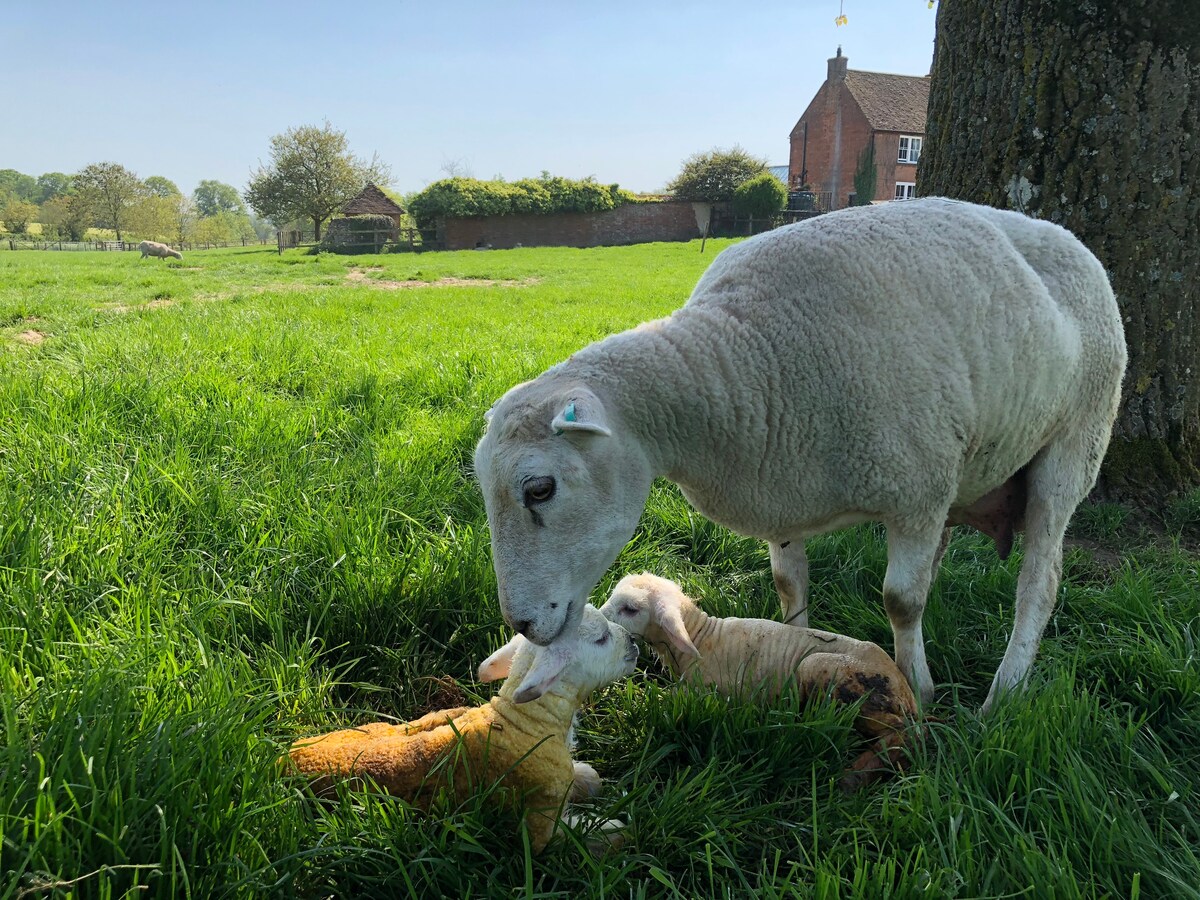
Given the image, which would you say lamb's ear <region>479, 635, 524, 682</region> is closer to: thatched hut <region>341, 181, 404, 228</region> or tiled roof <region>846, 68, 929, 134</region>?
thatched hut <region>341, 181, 404, 228</region>

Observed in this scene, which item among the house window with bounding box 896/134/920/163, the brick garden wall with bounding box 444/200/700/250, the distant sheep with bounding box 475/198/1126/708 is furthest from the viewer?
the house window with bounding box 896/134/920/163

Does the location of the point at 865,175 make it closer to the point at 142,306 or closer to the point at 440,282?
the point at 440,282

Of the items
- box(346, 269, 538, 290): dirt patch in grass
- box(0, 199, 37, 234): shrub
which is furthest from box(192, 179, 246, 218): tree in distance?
box(346, 269, 538, 290): dirt patch in grass

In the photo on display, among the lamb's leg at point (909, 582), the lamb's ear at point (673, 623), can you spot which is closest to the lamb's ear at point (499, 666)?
the lamb's ear at point (673, 623)

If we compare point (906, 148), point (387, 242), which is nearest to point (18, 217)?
point (387, 242)

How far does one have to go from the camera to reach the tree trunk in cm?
332

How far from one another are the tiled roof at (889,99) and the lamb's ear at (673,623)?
4529 cm

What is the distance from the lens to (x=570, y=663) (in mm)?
2088

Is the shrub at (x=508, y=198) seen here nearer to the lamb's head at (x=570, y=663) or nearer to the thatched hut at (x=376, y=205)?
the thatched hut at (x=376, y=205)

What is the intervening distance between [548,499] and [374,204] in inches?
1524

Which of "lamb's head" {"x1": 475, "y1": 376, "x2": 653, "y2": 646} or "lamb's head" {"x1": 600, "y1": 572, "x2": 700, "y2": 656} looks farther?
"lamb's head" {"x1": 600, "y1": 572, "x2": 700, "y2": 656}

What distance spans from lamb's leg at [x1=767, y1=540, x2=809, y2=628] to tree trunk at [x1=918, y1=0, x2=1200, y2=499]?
6.03ft

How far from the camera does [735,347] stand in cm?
226

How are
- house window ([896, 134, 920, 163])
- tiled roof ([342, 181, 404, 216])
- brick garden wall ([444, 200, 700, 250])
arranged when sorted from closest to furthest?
brick garden wall ([444, 200, 700, 250]) < tiled roof ([342, 181, 404, 216]) < house window ([896, 134, 920, 163])
